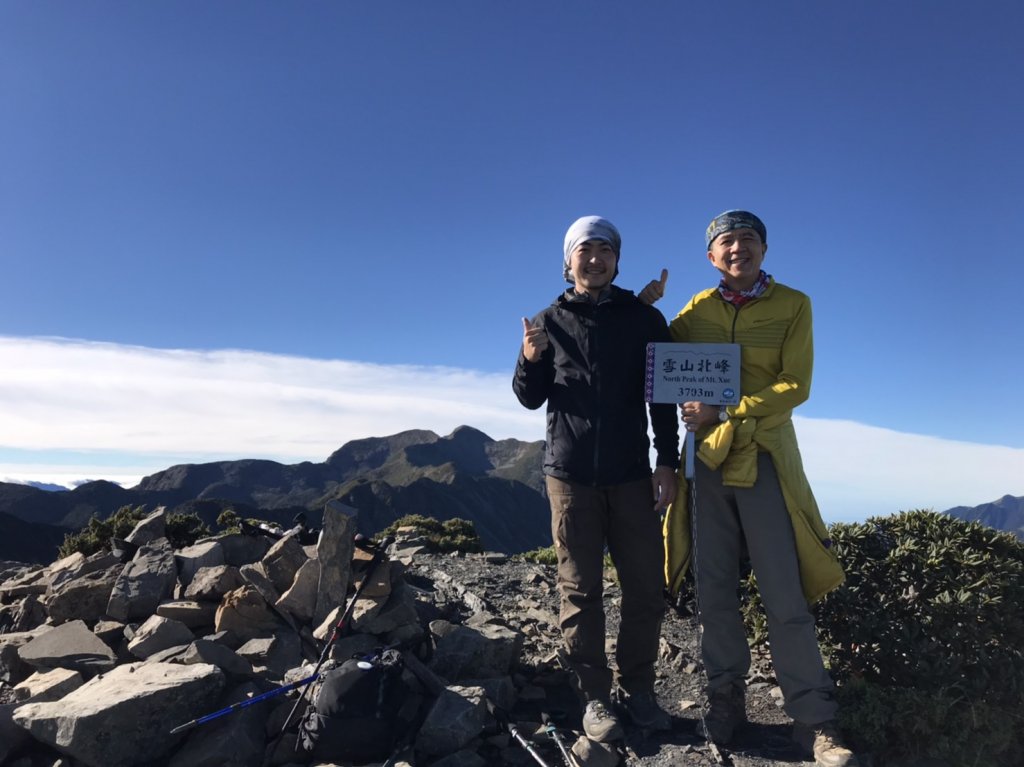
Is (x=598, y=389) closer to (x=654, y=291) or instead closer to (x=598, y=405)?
(x=598, y=405)

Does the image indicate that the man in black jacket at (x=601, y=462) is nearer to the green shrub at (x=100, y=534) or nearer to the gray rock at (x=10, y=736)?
the gray rock at (x=10, y=736)

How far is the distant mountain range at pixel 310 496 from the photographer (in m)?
70.4

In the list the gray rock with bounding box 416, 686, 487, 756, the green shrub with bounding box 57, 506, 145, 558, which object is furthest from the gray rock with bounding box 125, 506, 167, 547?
the gray rock with bounding box 416, 686, 487, 756

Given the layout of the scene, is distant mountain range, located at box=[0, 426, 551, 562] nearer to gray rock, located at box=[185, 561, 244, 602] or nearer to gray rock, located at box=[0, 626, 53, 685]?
gray rock, located at box=[0, 626, 53, 685]

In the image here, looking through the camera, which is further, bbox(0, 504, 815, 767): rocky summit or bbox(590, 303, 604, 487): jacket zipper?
bbox(590, 303, 604, 487): jacket zipper

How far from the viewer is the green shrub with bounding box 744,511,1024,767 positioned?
4.30m

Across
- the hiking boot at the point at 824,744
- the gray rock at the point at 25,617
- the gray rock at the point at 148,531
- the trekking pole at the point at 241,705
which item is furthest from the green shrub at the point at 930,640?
the gray rock at the point at 25,617

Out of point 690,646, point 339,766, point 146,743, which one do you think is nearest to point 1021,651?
point 690,646

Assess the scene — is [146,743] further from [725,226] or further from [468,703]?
[725,226]

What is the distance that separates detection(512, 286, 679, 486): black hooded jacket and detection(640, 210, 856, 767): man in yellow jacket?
0.31 metres

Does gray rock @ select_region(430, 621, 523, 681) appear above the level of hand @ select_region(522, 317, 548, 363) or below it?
below

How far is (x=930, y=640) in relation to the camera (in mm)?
4762

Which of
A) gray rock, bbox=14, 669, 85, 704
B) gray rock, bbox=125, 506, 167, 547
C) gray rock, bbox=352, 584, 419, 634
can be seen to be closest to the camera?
gray rock, bbox=14, 669, 85, 704

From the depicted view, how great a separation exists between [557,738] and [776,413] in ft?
8.73
